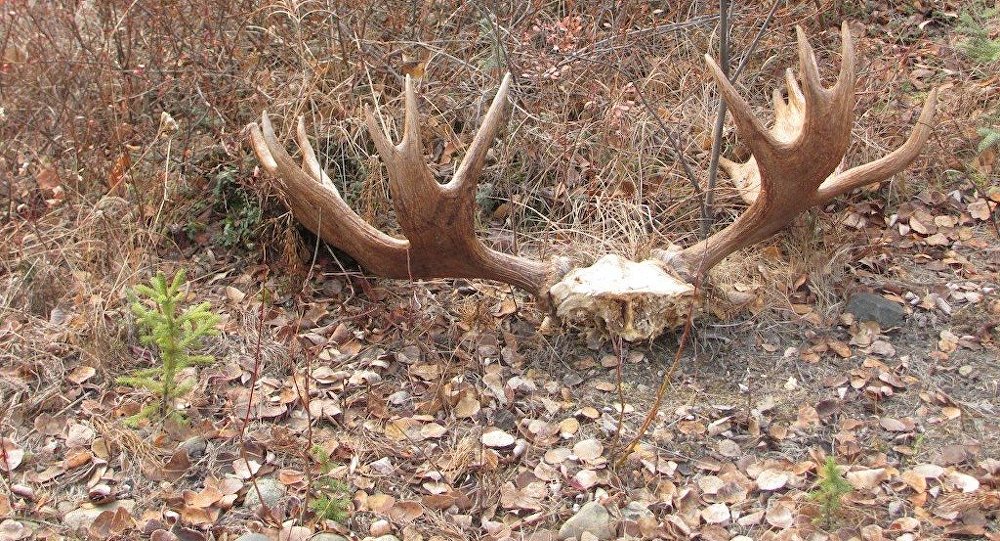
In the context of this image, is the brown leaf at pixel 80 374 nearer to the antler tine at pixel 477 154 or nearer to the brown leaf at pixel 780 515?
the antler tine at pixel 477 154

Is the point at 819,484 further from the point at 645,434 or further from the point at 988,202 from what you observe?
the point at 988,202

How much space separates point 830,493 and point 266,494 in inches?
75.4

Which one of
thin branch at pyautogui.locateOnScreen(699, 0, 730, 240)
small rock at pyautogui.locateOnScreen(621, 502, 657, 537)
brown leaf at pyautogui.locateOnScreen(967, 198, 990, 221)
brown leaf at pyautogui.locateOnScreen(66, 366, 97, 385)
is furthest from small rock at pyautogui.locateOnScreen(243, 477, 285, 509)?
brown leaf at pyautogui.locateOnScreen(967, 198, 990, 221)

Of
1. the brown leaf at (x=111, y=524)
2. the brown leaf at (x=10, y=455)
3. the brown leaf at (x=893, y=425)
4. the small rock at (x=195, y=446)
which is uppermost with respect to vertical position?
the brown leaf at (x=10, y=455)

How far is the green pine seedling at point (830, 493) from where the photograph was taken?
322cm

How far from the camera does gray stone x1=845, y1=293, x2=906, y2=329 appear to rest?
170 inches

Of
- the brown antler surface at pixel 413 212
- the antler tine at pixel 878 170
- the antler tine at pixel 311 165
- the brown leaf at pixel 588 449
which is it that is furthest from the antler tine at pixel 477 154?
the antler tine at pixel 878 170

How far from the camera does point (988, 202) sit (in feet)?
16.2

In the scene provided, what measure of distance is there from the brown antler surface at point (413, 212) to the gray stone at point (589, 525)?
3.34 feet

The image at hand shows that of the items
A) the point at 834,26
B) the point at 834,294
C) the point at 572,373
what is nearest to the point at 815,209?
the point at 834,294

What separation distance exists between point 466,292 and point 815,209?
1701 mm

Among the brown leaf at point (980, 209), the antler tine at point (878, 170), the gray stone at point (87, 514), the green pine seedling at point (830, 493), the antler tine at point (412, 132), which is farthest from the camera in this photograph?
the brown leaf at point (980, 209)

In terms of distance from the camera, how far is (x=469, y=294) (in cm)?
454

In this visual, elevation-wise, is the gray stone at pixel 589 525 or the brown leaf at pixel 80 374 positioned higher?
the brown leaf at pixel 80 374
